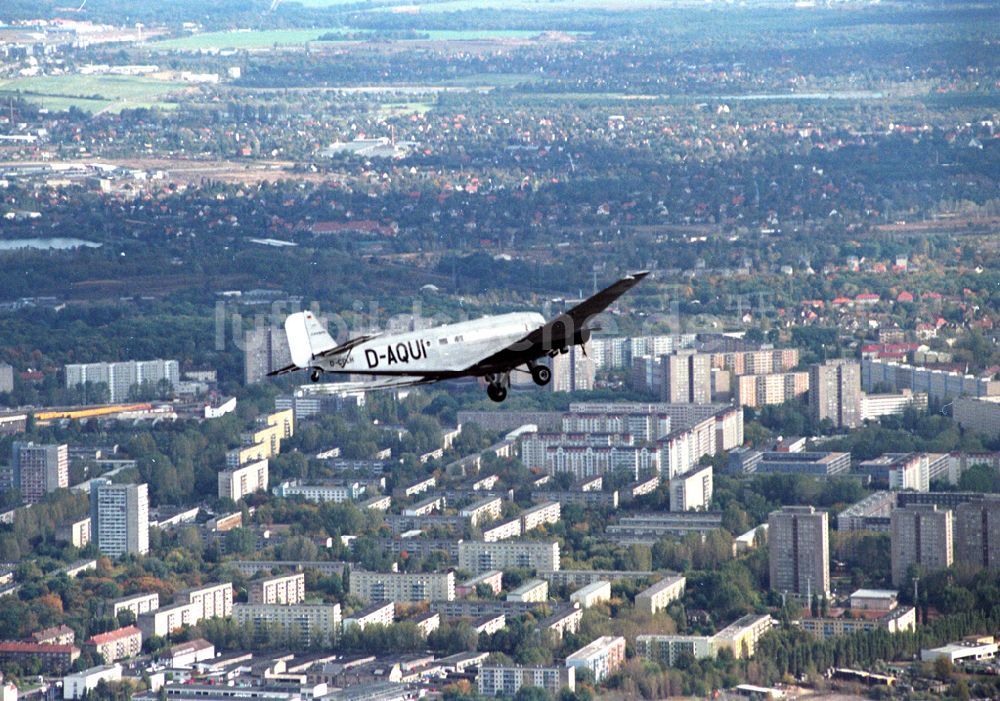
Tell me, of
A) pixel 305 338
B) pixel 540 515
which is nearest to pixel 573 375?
pixel 540 515

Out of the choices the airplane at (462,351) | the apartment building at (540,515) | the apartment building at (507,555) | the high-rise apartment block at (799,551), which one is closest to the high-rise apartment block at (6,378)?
the apartment building at (540,515)

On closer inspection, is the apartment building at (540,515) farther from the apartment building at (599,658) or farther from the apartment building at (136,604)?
the apartment building at (599,658)

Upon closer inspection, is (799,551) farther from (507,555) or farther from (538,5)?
(538,5)

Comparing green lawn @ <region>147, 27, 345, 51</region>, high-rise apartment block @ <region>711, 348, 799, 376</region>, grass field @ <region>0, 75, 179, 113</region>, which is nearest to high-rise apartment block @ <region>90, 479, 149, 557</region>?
high-rise apartment block @ <region>711, 348, 799, 376</region>

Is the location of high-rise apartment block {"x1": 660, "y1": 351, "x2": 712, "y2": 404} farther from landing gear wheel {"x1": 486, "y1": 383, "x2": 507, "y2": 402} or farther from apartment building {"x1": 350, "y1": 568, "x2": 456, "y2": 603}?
landing gear wheel {"x1": 486, "y1": 383, "x2": 507, "y2": 402}

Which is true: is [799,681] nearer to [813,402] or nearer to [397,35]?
[813,402]

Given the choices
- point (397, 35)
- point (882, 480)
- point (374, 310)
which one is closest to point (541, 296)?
point (374, 310)
